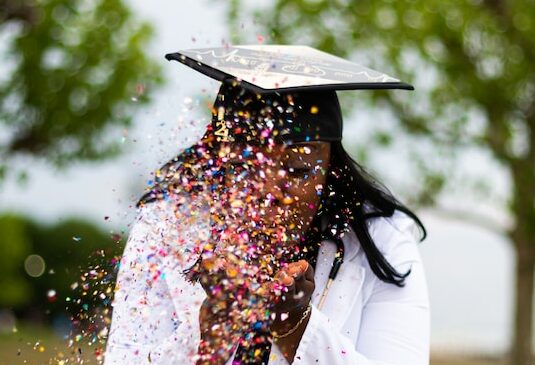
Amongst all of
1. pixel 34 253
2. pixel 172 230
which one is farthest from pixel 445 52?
pixel 34 253

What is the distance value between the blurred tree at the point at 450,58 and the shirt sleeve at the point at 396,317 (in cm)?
1021

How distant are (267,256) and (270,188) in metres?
0.19

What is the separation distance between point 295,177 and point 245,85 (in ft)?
1.05

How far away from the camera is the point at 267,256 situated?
2420 mm

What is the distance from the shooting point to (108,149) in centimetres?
1992

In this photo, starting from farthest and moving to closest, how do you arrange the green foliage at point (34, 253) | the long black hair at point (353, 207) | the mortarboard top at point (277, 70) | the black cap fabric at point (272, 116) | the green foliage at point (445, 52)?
the green foliage at point (34, 253) → the green foliage at point (445, 52) → the long black hair at point (353, 207) → the mortarboard top at point (277, 70) → the black cap fabric at point (272, 116)

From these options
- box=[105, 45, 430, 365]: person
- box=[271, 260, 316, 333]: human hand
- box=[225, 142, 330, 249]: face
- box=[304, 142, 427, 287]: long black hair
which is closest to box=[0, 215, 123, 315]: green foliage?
box=[304, 142, 427, 287]: long black hair

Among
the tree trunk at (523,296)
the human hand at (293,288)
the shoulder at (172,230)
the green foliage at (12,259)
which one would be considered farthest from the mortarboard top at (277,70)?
the green foliage at (12,259)

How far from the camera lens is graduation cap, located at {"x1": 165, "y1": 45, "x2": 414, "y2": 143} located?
260 cm

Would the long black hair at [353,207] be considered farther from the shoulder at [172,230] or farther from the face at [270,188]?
the shoulder at [172,230]

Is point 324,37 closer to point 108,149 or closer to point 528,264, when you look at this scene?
point 528,264

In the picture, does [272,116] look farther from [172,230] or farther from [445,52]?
[445,52]

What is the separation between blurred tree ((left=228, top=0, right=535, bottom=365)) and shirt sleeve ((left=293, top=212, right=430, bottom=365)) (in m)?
10.2

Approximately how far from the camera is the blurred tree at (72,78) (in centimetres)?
1884
